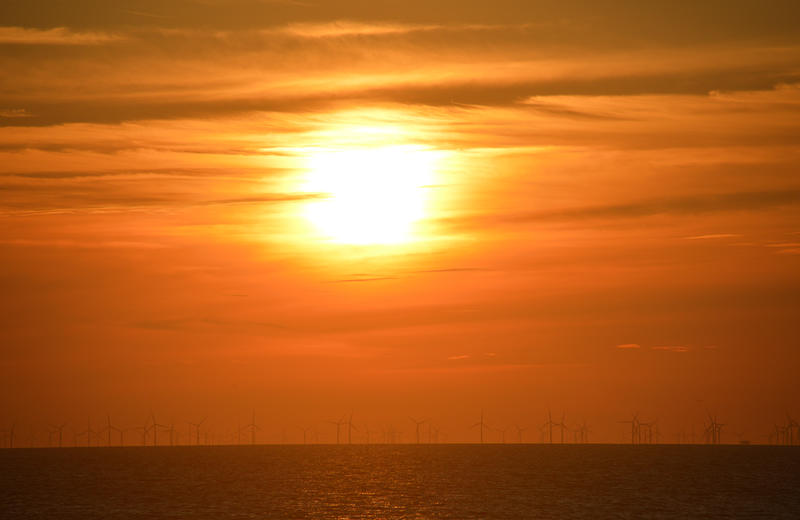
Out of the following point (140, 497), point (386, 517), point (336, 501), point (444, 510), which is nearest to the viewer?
point (386, 517)

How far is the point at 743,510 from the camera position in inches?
6284

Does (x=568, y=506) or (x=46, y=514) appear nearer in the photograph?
(x=46, y=514)

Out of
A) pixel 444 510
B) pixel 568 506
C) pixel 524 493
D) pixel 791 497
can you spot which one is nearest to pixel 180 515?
pixel 444 510

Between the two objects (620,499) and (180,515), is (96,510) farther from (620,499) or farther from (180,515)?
(620,499)

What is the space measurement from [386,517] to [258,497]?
153 ft

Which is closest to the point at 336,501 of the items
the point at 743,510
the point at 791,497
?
the point at 743,510

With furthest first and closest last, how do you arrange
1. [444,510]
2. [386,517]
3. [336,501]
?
[336,501] < [444,510] < [386,517]

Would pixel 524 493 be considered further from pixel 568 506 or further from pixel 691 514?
pixel 691 514

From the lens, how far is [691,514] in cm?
15350

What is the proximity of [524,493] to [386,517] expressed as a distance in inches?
2184

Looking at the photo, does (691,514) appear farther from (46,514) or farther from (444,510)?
(46,514)

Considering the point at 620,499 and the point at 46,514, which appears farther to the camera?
the point at 620,499

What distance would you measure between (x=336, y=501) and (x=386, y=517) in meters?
31.2

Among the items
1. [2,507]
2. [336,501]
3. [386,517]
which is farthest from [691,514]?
[2,507]
